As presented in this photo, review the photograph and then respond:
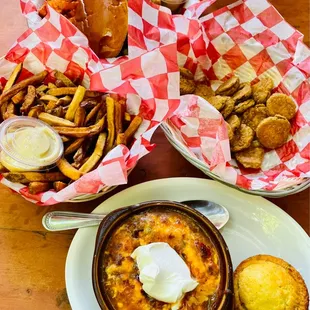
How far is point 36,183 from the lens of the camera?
1.40m

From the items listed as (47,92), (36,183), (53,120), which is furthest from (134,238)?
(47,92)

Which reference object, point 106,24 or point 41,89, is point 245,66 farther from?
point 41,89

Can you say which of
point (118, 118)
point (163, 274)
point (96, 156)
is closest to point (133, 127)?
point (118, 118)

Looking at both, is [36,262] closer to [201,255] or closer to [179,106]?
[201,255]

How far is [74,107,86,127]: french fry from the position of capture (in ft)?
4.95

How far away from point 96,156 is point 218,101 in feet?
1.49

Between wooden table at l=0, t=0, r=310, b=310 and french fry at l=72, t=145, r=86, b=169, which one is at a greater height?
french fry at l=72, t=145, r=86, b=169

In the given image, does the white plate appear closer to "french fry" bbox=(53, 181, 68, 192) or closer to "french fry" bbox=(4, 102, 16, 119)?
"french fry" bbox=(53, 181, 68, 192)

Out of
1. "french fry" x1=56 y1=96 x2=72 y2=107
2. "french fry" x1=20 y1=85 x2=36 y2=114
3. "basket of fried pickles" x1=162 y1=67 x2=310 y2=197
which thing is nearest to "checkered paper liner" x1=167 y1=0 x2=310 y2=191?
"basket of fried pickles" x1=162 y1=67 x2=310 y2=197

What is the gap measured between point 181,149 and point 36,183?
43 cm

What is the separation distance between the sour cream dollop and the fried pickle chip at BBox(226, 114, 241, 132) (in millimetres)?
504

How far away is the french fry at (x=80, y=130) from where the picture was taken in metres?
1.47

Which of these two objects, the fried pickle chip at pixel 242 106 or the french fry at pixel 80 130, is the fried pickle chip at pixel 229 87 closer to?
the fried pickle chip at pixel 242 106

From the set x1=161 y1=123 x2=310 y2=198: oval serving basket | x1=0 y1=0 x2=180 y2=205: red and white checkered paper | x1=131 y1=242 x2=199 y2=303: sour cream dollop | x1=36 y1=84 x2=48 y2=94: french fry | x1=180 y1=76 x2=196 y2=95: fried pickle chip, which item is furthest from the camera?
x1=180 y1=76 x2=196 y2=95: fried pickle chip
